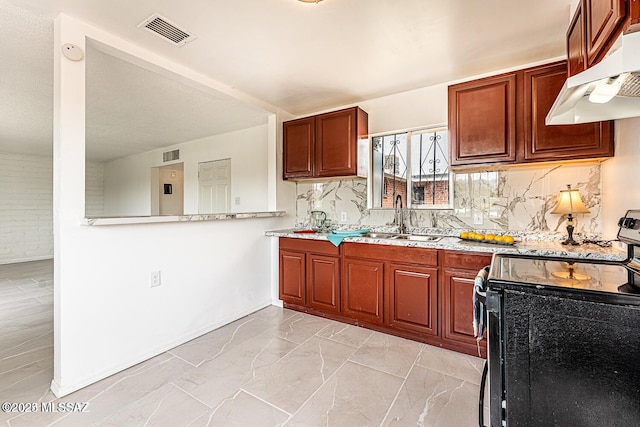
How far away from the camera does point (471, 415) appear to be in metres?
1.60

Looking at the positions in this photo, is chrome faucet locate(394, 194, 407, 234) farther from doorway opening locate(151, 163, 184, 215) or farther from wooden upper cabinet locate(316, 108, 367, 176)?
doorway opening locate(151, 163, 184, 215)

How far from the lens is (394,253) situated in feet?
8.39

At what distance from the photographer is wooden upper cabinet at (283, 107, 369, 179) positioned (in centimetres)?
309

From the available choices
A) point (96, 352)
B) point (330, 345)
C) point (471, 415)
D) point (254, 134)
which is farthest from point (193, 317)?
point (254, 134)

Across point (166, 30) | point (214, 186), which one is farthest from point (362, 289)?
point (214, 186)

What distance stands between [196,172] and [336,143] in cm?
315

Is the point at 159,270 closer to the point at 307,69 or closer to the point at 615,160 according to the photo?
the point at 307,69

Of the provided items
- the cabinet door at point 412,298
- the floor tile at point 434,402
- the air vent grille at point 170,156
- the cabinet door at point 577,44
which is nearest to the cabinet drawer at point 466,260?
the cabinet door at point 412,298

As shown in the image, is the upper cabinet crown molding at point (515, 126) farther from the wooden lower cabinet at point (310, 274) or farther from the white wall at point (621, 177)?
the wooden lower cabinet at point (310, 274)

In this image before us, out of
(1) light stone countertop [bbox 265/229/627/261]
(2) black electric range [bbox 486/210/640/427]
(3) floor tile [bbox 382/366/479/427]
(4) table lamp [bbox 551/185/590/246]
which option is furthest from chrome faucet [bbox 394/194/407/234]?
(2) black electric range [bbox 486/210/640/427]

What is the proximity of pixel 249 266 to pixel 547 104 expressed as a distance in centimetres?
303

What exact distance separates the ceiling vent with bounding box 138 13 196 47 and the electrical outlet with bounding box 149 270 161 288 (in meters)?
1.78

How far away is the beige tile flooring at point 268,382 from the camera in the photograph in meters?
1.60

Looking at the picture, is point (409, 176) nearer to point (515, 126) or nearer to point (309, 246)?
point (515, 126)
